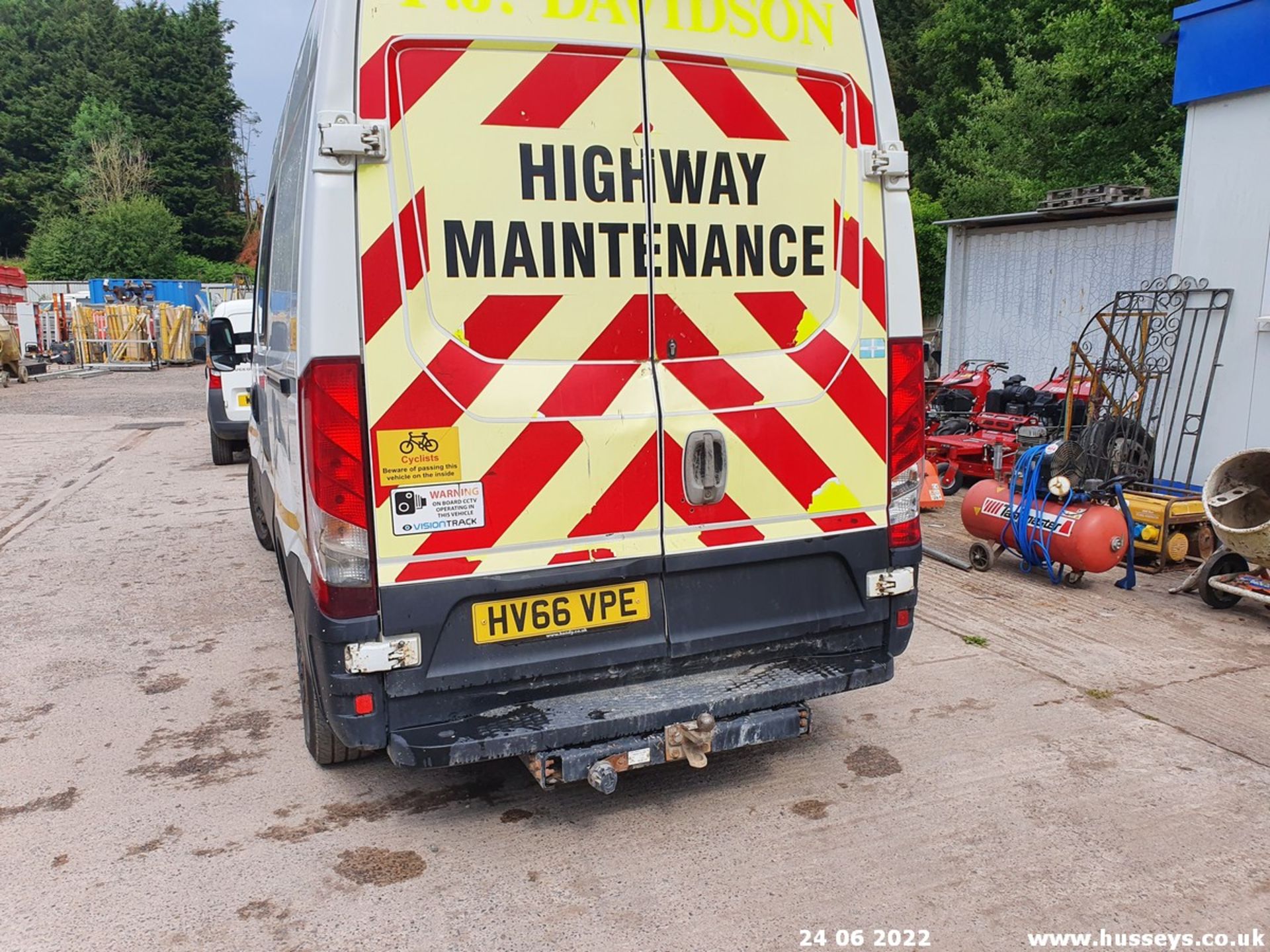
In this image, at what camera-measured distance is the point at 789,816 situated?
3518mm

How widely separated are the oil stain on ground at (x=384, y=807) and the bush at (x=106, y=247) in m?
47.4

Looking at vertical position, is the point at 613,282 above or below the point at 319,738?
above

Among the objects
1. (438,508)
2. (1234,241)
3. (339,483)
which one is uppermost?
(1234,241)

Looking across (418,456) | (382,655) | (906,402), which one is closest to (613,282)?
(418,456)

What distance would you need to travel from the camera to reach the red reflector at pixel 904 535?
3668mm

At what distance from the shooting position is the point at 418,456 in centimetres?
297

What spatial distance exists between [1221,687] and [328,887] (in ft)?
13.4

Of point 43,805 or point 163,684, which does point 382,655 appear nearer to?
point 43,805

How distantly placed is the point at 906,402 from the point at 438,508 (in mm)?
1793

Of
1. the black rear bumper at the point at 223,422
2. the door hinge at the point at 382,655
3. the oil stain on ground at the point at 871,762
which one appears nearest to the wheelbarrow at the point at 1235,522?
the oil stain on ground at the point at 871,762

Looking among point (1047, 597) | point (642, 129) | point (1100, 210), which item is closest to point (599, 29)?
point (642, 129)

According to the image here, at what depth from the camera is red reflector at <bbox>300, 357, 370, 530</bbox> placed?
2.85m

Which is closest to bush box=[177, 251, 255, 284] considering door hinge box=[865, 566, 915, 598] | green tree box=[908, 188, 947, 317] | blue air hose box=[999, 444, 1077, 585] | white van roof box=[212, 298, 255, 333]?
green tree box=[908, 188, 947, 317]

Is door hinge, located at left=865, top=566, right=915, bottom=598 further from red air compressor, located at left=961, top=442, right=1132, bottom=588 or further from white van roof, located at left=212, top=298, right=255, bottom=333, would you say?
white van roof, located at left=212, top=298, right=255, bottom=333
